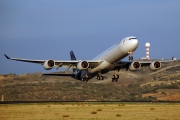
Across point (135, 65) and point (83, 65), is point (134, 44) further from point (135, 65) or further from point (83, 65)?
point (83, 65)

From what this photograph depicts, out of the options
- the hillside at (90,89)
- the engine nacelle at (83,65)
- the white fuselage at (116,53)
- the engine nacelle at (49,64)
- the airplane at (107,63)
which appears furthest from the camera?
the hillside at (90,89)

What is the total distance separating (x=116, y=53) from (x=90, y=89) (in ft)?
105

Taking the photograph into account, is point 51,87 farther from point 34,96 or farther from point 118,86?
point 118,86

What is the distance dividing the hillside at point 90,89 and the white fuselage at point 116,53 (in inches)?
547

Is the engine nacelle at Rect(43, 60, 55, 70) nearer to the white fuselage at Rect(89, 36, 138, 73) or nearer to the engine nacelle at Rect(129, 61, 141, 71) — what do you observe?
the white fuselage at Rect(89, 36, 138, 73)

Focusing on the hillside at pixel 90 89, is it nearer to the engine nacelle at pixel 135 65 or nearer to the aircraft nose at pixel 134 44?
the engine nacelle at pixel 135 65

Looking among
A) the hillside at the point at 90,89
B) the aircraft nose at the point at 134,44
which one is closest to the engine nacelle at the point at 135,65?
the aircraft nose at the point at 134,44

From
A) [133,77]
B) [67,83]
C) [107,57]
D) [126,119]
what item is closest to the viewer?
[126,119]

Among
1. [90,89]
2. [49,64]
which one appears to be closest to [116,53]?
[49,64]

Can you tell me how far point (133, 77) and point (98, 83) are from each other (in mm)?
8238

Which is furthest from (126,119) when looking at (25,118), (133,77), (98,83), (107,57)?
(98,83)

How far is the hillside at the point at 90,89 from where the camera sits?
3376 inches

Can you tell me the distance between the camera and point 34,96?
91938 mm

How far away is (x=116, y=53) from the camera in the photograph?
6594 centimetres
